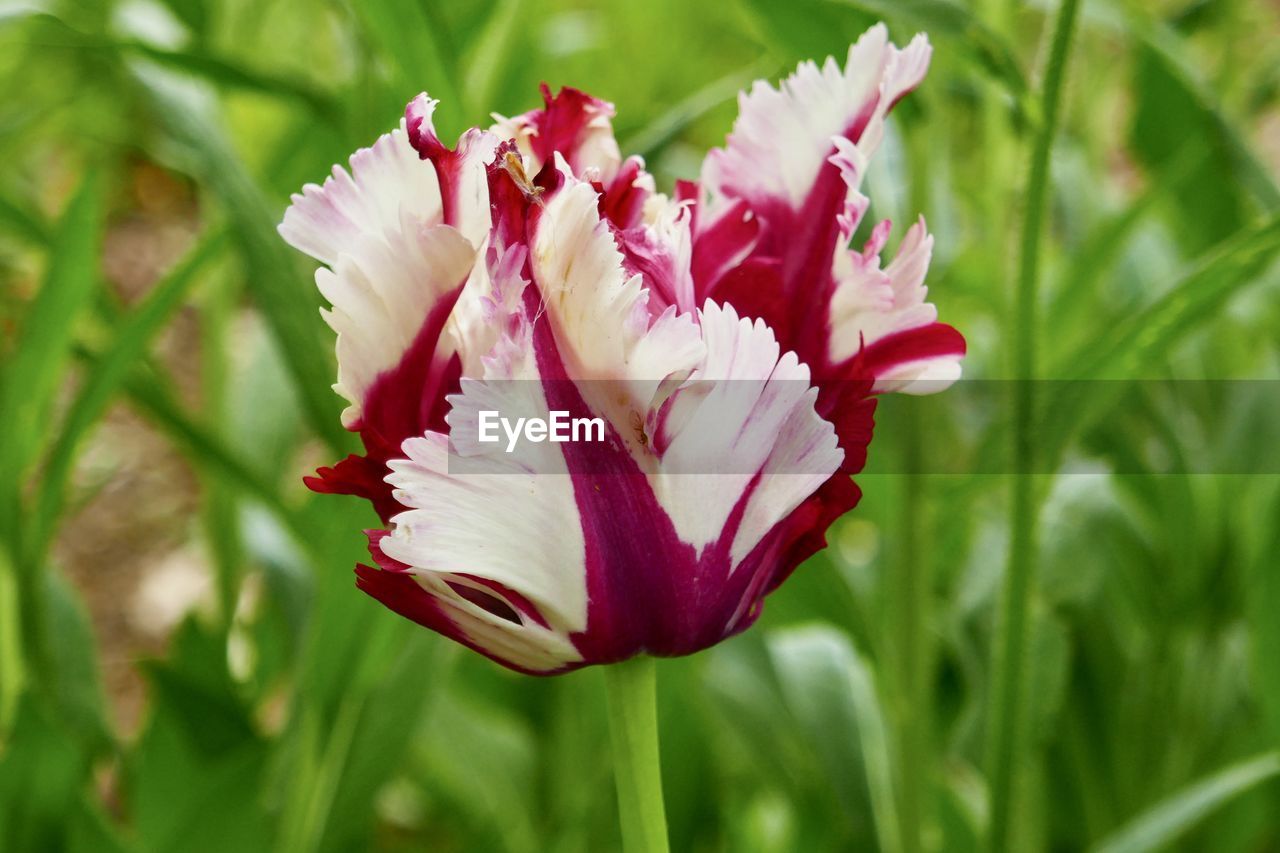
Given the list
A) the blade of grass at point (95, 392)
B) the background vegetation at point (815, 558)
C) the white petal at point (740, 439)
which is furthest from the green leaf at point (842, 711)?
the white petal at point (740, 439)

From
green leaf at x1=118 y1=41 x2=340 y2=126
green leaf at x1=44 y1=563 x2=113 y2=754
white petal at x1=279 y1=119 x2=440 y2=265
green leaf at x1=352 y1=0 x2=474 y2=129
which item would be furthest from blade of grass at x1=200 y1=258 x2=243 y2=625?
white petal at x1=279 y1=119 x2=440 y2=265

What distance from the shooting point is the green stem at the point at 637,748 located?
0.27 m

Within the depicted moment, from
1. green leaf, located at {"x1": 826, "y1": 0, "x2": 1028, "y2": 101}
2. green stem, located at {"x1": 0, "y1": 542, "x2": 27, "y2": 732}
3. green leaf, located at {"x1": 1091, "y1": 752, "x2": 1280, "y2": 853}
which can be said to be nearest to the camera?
green leaf, located at {"x1": 826, "y1": 0, "x2": 1028, "y2": 101}

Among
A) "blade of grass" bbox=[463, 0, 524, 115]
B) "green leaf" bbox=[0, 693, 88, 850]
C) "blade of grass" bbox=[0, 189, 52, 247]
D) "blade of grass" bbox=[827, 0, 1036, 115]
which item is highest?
"blade of grass" bbox=[463, 0, 524, 115]

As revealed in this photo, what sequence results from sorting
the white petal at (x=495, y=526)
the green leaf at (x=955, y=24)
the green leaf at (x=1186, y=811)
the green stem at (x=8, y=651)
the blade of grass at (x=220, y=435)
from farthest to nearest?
1. the blade of grass at (x=220, y=435)
2. the green stem at (x=8, y=651)
3. the green leaf at (x=1186, y=811)
4. the green leaf at (x=955, y=24)
5. the white petal at (x=495, y=526)

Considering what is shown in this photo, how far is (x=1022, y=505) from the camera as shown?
0.47m

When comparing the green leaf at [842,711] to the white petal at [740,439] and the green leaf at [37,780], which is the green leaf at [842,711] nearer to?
the green leaf at [37,780]

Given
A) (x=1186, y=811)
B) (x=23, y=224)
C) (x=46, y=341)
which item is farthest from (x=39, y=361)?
(x=1186, y=811)

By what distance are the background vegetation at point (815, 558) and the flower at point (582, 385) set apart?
18 centimetres

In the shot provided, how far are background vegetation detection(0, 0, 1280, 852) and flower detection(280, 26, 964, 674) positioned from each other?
0.59 ft

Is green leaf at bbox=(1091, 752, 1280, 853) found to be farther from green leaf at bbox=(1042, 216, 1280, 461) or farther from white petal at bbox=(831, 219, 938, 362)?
white petal at bbox=(831, 219, 938, 362)

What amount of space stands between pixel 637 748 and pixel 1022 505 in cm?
24

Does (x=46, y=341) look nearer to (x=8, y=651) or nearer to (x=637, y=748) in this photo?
(x=8, y=651)

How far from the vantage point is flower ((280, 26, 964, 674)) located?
24 cm
